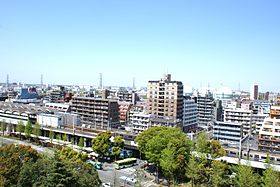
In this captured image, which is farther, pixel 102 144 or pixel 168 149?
pixel 102 144

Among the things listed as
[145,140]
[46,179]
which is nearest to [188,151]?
[145,140]

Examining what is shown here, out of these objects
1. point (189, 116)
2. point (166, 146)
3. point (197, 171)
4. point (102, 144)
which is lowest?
point (197, 171)

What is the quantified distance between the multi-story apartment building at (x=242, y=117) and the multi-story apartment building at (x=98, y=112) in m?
18.3

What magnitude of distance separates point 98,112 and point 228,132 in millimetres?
19795

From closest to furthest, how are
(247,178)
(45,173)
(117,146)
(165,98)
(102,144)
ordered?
(45,173)
(247,178)
(102,144)
(117,146)
(165,98)

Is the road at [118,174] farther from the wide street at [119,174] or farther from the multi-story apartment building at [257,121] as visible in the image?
the multi-story apartment building at [257,121]

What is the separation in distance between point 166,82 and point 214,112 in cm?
1512

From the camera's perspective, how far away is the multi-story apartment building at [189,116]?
44003 mm

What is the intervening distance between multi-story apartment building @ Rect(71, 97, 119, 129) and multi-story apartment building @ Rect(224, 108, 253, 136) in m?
18.3

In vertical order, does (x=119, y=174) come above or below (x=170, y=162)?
below

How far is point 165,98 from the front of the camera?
138 ft

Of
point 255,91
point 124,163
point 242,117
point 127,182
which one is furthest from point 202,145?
point 255,91

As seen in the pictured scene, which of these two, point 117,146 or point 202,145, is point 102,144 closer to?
point 117,146

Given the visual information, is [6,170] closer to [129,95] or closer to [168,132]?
[168,132]
